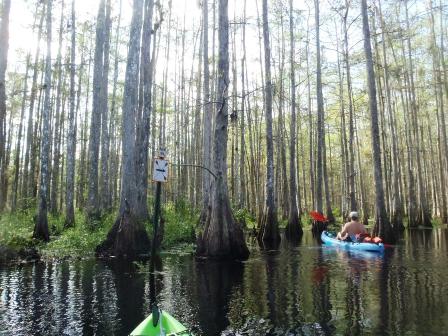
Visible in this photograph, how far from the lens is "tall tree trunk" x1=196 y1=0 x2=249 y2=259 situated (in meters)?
10.5

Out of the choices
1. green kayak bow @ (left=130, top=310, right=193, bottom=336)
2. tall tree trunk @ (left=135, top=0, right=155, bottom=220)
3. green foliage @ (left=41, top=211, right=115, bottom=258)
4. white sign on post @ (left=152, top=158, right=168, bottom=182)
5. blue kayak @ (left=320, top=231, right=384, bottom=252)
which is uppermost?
tall tree trunk @ (left=135, top=0, right=155, bottom=220)

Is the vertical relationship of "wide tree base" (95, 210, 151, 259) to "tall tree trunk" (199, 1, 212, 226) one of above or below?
below

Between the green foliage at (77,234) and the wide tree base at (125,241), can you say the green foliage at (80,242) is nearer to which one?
the green foliage at (77,234)

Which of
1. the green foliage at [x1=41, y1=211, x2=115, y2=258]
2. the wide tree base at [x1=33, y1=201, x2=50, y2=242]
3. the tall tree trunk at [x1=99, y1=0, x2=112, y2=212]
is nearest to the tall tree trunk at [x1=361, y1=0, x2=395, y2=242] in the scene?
the green foliage at [x1=41, y1=211, x2=115, y2=258]

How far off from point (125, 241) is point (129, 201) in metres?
1.06

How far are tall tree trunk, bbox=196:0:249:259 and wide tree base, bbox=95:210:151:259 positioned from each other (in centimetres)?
166

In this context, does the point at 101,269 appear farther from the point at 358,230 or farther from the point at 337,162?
the point at 337,162

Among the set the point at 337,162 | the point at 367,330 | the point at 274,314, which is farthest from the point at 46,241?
the point at 337,162

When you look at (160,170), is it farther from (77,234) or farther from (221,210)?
(77,234)

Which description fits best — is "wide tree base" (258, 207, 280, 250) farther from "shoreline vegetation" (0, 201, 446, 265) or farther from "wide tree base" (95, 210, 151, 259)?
"wide tree base" (95, 210, 151, 259)

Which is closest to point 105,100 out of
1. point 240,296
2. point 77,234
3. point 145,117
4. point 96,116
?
point 96,116

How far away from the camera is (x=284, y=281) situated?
7.98m

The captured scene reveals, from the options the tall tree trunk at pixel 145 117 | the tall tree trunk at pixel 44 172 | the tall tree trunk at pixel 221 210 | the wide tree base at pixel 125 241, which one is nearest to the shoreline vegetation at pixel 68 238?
the tall tree trunk at pixel 44 172

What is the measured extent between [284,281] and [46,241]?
28.6 feet
